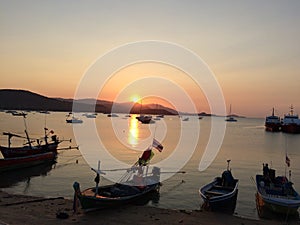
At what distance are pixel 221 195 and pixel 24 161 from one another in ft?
75.6

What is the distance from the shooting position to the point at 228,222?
18.8 metres

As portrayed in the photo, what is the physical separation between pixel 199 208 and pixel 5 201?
12.5 metres

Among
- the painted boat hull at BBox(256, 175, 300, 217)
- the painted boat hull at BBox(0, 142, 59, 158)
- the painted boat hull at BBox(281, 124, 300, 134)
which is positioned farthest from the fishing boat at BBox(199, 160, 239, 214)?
the painted boat hull at BBox(281, 124, 300, 134)

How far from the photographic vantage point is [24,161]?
119ft

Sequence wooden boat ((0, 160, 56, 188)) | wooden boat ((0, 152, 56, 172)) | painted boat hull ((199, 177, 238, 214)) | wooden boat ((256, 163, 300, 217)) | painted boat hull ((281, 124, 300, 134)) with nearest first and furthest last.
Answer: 1. painted boat hull ((199, 177, 238, 214))
2. wooden boat ((256, 163, 300, 217))
3. wooden boat ((0, 160, 56, 188))
4. wooden boat ((0, 152, 56, 172))
5. painted boat hull ((281, 124, 300, 134))

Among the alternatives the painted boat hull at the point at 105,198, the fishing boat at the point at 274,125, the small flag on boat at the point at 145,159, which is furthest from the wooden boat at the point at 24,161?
the fishing boat at the point at 274,125

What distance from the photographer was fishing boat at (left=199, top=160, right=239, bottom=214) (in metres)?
21.1

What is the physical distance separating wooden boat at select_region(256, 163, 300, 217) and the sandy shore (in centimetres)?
108

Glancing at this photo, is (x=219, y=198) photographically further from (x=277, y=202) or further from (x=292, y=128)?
(x=292, y=128)

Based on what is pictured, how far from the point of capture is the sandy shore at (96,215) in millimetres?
17156

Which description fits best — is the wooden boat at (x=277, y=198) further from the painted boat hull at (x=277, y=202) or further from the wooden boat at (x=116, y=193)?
the wooden boat at (x=116, y=193)

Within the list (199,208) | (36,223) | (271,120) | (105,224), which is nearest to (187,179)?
(199,208)

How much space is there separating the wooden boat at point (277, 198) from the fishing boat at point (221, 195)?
190 centimetres

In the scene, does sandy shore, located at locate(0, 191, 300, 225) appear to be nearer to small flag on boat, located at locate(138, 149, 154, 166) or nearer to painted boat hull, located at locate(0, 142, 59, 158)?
small flag on boat, located at locate(138, 149, 154, 166)
